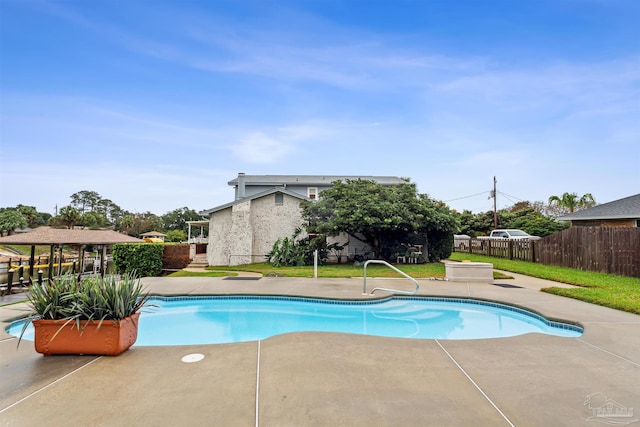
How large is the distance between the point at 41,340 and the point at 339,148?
58.7 ft

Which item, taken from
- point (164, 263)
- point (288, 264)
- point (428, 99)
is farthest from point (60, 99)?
point (428, 99)

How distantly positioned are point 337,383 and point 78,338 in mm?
3321

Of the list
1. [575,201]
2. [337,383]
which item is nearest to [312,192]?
[337,383]

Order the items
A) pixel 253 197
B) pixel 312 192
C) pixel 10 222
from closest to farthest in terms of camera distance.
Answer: pixel 253 197 < pixel 312 192 < pixel 10 222

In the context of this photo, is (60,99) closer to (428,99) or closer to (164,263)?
(164,263)

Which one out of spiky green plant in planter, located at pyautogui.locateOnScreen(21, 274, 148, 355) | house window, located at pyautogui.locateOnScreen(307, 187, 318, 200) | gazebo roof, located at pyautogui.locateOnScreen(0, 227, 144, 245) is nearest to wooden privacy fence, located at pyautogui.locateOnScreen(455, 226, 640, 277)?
house window, located at pyautogui.locateOnScreen(307, 187, 318, 200)

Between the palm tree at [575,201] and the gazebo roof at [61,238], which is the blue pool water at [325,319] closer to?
the gazebo roof at [61,238]

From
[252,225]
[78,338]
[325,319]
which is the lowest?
[325,319]

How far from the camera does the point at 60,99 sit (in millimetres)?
12289

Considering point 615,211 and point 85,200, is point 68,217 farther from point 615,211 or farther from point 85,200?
point 615,211

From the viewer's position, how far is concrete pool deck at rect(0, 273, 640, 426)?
8.59 ft

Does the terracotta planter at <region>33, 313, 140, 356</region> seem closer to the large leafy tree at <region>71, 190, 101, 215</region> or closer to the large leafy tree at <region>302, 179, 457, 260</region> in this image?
the large leafy tree at <region>302, 179, 457, 260</region>

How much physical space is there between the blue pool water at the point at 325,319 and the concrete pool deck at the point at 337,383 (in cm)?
175

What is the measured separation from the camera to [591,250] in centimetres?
1272
